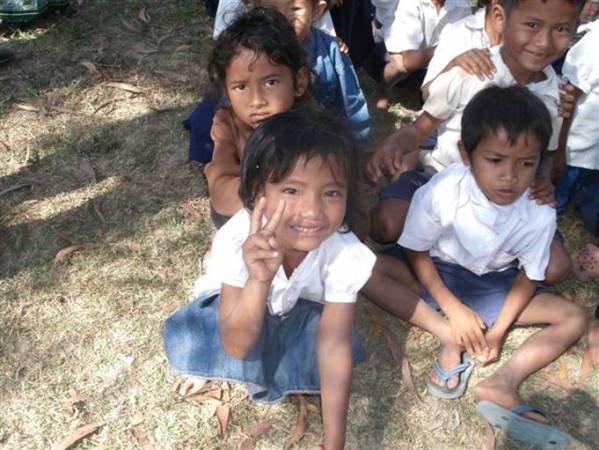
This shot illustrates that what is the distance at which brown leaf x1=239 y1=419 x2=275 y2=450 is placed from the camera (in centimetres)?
218

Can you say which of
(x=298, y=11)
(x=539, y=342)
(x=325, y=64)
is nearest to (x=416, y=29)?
(x=325, y=64)

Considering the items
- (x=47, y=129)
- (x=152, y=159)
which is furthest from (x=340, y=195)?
(x=47, y=129)

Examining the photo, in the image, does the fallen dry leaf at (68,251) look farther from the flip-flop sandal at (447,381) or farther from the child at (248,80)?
the flip-flop sandal at (447,381)

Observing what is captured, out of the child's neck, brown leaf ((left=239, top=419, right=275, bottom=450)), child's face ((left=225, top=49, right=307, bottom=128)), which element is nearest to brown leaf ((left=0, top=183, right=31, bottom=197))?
child's face ((left=225, top=49, right=307, bottom=128))

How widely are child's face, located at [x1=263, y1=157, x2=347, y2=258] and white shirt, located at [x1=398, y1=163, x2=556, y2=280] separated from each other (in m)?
0.58

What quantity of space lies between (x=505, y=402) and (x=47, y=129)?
9.04 feet

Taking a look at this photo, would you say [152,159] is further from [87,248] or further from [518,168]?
[518,168]

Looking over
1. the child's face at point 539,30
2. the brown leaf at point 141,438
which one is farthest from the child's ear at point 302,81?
the brown leaf at point 141,438

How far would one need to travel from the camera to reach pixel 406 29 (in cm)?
352

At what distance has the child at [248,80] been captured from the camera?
2.30 meters

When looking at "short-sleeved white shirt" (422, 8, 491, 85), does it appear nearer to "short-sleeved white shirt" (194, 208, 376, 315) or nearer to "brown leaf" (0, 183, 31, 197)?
"short-sleeved white shirt" (194, 208, 376, 315)

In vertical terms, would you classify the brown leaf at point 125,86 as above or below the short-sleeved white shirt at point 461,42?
below

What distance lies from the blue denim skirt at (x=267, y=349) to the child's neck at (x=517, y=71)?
4.02 feet

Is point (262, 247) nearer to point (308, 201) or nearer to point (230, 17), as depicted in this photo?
point (308, 201)
